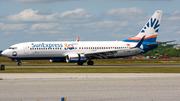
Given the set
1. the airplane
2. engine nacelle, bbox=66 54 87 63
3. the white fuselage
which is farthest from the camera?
the white fuselage

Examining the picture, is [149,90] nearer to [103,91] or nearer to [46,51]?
[103,91]

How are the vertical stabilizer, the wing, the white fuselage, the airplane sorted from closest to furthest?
the wing → the airplane → the white fuselage → the vertical stabilizer

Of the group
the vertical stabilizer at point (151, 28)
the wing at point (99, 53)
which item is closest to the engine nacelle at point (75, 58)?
the wing at point (99, 53)

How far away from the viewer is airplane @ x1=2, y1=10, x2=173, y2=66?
48.1 m

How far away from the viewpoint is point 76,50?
4978 centimetres

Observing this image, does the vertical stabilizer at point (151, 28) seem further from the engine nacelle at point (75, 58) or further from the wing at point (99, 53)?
the engine nacelle at point (75, 58)

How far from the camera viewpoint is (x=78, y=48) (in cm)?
4997

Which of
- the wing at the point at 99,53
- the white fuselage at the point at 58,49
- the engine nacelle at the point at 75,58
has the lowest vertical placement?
the engine nacelle at the point at 75,58

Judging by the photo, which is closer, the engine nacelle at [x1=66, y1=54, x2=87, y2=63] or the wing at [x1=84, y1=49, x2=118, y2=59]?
the engine nacelle at [x1=66, y1=54, x2=87, y2=63]

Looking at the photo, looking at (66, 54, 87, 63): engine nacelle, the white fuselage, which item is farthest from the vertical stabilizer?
(66, 54, 87, 63): engine nacelle

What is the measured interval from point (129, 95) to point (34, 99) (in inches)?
174

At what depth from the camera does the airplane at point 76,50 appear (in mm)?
48094

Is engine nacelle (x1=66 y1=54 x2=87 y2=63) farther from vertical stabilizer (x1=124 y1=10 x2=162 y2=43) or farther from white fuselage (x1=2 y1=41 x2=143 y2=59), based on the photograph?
vertical stabilizer (x1=124 y1=10 x2=162 y2=43)

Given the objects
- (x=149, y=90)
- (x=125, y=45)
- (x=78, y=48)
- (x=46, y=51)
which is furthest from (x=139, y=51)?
(x=149, y=90)
